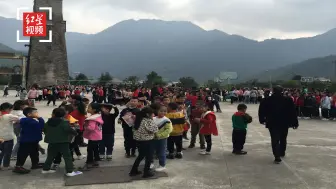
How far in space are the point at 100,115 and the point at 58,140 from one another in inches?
40.8

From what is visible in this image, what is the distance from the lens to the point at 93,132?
6.40m

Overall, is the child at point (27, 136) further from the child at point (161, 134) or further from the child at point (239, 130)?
the child at point (239, 130)

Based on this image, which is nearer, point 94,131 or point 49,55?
point 94,131

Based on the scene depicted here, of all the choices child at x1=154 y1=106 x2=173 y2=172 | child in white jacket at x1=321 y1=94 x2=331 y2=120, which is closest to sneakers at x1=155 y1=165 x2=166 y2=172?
child at x1=154 y1=106 x2=173 y2=172

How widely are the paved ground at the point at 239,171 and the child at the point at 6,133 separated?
40 centimetres

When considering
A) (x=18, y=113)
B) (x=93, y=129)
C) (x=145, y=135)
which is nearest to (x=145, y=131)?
(x=145, y=135)

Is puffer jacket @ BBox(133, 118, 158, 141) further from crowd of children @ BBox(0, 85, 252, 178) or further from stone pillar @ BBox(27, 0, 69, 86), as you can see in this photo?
stone pillar @ BBox(27, 0, 69, 86)

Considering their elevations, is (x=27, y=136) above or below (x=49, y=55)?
below

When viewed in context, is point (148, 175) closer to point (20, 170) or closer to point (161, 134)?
point (161, 134)

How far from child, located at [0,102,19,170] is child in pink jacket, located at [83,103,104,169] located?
1.36 m

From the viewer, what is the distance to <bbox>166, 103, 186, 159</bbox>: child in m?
6.99

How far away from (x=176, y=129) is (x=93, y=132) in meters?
→ 1.72

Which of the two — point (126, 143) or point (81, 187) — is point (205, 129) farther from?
point (81, 187)

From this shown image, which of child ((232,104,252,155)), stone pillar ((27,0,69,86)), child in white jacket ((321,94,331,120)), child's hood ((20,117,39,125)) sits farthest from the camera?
stone pillar ((27,0,69,86))
